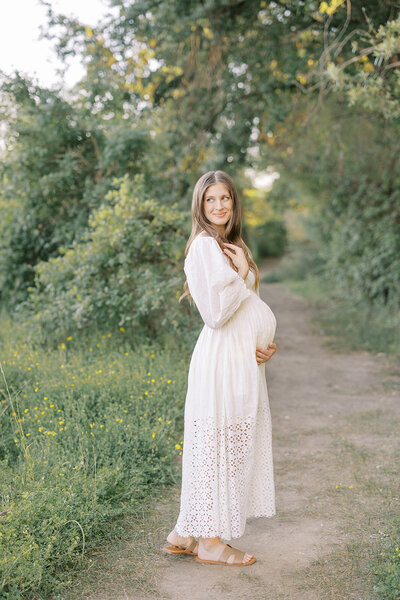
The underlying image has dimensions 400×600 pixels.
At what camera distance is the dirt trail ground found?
3.12 meters

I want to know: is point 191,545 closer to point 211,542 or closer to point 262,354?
point 211,542

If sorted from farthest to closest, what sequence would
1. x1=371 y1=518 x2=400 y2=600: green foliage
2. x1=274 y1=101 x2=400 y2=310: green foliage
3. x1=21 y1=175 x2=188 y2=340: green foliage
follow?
1. x1=274 y1=101 x2=400 y2=310: green foliage
2. x1=21 y1=175 x2=188 y2=340: green foliage
3. x1=371 y1=518 x2=400 y2=600: green foliage

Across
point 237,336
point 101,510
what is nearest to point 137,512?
point 101,510

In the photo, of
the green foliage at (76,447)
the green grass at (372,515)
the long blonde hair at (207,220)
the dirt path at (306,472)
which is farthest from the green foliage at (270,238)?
the long blonde hair at (207,220)

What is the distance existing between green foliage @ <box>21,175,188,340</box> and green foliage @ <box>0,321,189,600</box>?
1.31 feet

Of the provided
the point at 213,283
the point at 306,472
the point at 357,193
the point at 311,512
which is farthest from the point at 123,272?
the point at 357,193

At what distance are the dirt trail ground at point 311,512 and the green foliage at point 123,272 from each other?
173 cm

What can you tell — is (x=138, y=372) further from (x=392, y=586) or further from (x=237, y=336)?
(x=392, y=586)

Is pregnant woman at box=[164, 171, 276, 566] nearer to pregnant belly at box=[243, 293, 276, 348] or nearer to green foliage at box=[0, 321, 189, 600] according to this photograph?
pregnant belly at box=[243, 293, 276, 348]

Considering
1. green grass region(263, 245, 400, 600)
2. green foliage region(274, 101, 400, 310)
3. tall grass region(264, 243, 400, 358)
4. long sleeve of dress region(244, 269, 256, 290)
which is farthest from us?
green foliage region(274, 101, 400, 310)

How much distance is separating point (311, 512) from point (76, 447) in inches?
65.2

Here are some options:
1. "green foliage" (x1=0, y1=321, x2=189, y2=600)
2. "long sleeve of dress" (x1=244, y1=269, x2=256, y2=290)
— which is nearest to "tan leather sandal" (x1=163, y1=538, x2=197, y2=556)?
"green foliage" (x1=0, y1=321, x2=189, y2=600)

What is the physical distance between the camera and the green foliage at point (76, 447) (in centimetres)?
316

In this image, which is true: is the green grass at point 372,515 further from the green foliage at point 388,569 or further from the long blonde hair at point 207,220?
the long blonde hair at point 207,220
